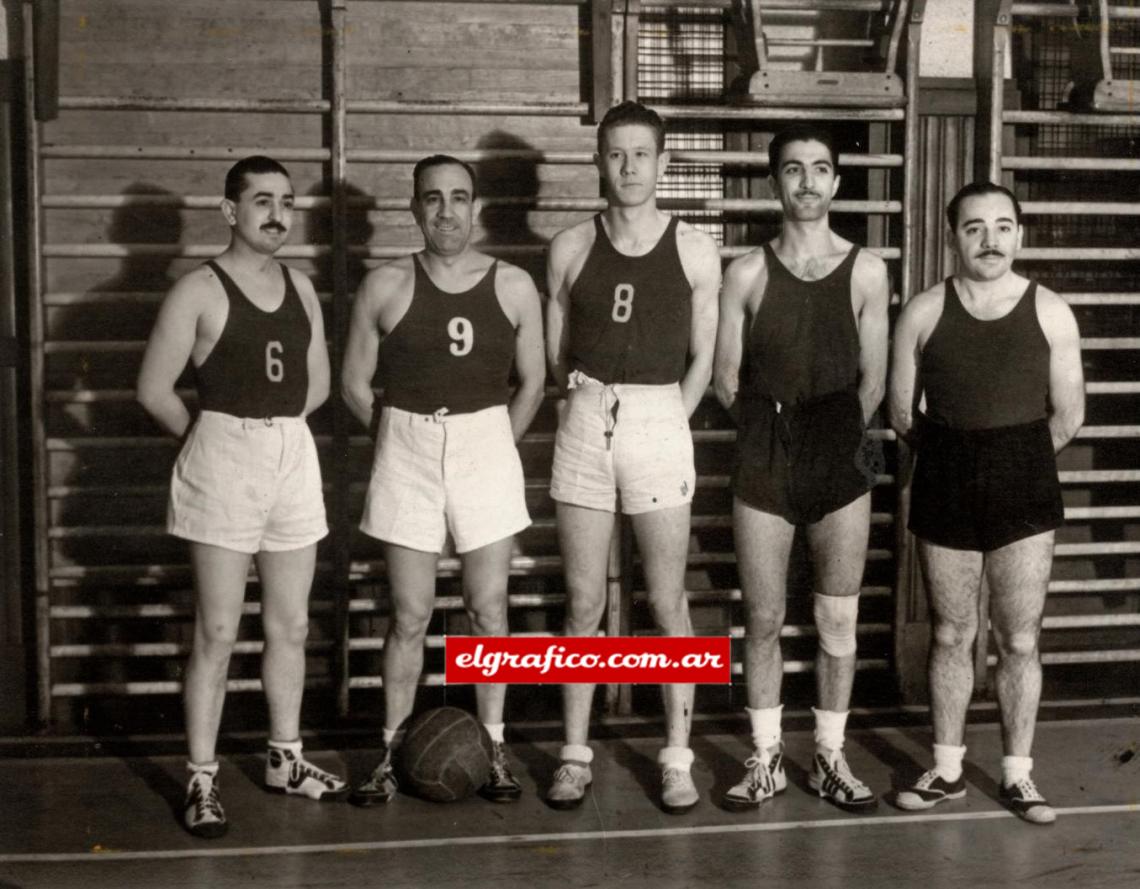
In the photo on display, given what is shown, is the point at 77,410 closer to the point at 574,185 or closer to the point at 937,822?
the point at 574,185

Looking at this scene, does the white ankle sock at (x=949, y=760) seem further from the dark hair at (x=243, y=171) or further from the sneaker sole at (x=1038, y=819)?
the dark hair at (x=243, y=171)

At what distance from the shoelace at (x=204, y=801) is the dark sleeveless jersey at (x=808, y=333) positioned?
212cm

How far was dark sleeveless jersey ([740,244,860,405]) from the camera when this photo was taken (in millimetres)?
3865

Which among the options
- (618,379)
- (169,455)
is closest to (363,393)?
(618,379)

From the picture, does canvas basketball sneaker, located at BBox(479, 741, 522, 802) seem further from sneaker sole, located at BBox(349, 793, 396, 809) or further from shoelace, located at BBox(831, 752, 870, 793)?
shoelace, located at BBox(831, 752, 870, 793)

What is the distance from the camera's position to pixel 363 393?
13.3 feet

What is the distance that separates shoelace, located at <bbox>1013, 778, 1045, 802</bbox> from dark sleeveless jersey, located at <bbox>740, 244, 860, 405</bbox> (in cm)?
134

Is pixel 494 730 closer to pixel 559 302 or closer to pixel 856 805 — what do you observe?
pixel 856 805

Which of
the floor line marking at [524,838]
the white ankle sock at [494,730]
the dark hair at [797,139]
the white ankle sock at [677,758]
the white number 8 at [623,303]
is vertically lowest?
the floor line marking at [524,838]

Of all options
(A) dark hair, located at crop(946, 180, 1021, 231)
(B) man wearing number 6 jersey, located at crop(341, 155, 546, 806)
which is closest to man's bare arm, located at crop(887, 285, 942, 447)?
(A) dark hair, located at crop(946, 180, 1021, 231)

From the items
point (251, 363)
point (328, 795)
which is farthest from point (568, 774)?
point (251, 363)

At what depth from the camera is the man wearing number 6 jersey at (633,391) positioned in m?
3.84

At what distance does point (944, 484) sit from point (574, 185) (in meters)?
1.92

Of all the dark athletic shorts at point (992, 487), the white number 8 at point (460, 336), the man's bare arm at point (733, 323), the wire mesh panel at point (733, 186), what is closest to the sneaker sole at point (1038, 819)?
the dark athletic shorts at point (992, 487)
